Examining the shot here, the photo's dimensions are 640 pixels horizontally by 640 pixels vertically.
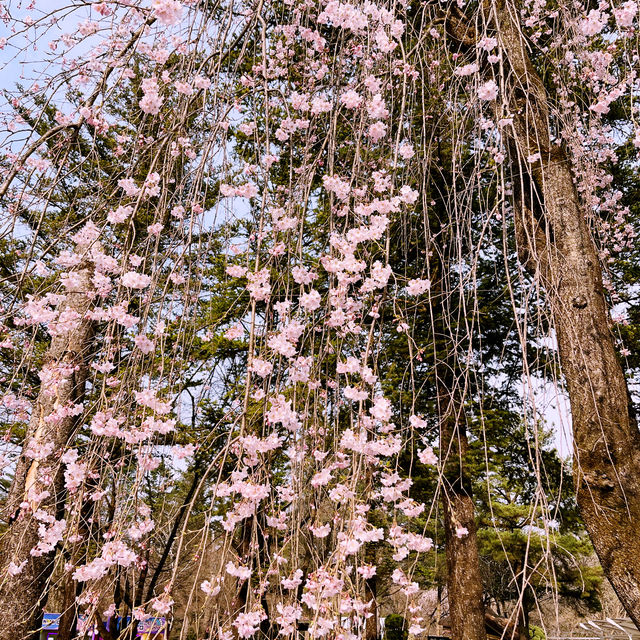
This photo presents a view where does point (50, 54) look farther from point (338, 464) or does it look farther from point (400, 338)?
point (400, 338)

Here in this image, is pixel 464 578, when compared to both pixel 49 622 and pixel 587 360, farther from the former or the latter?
pixel 587 360

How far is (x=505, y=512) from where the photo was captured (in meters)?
7.78

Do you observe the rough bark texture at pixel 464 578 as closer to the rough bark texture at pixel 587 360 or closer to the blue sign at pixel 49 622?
the rough bark texture at pixel 587 360

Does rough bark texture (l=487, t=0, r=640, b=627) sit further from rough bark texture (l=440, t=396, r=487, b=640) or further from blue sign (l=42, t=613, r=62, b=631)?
blue sign (l=42, t=613, r=62, b=631)

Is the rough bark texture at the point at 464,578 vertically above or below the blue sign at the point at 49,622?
above

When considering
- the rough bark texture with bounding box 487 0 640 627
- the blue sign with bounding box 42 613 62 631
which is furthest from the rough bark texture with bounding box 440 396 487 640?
the blue sign with bounding box 42 613 62 631

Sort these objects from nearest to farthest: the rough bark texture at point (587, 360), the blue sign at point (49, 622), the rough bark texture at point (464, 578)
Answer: the rough bark texture at point (587, 360)
the blue sign at point (49, 622)
the rough bark texture at point (464, 578)

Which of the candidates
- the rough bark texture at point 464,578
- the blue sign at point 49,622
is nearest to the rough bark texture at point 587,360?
the rough bark texture at point 464,578

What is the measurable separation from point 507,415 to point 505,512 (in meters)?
2.88

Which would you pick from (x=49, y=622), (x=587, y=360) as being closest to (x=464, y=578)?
(x=49, y=622)

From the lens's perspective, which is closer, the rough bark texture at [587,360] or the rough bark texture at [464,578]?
the rough bark texture at [587,360]

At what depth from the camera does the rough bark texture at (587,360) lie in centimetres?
160

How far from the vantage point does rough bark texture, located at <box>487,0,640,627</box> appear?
1599 mm

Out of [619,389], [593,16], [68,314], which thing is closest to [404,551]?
[619,389]
